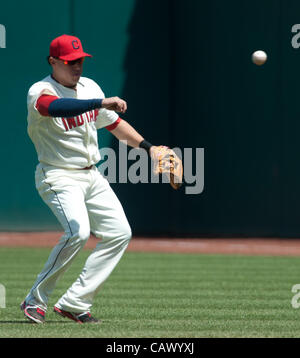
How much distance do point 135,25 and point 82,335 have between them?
11.9 m

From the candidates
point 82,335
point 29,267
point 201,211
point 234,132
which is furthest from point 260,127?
point 82,335

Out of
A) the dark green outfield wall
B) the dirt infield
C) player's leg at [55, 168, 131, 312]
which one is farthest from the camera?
the dark green outfield wall

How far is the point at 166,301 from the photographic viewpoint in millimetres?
7816

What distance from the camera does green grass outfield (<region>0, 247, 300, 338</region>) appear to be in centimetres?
588

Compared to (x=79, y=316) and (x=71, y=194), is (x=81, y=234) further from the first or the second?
(x=79, y=316)

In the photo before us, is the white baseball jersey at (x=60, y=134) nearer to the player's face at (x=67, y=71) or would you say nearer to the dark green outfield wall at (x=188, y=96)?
the player's face at (x=67, y=71)

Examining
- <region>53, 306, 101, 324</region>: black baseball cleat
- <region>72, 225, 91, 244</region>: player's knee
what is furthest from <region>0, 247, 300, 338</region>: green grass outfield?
<region>72, 225, 91, 244</region>: player's knee

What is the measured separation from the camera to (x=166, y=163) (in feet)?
21.5

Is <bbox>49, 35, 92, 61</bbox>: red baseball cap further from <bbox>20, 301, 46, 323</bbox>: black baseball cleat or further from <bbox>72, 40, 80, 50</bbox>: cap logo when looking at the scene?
<bbox>20, 301, 46, 323</bbox>: black baseball cleat

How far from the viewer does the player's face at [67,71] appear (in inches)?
250

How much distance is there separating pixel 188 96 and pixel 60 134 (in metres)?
10.8

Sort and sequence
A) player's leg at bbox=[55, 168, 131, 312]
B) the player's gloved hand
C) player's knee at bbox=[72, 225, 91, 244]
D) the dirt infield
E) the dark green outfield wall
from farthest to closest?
the dark green outfield wall, the dirt infield, the player's gloved hand, player's leg at bbox=[55, 168, 131, 312], player's knee at bbox=[72, 225, 91, 244]

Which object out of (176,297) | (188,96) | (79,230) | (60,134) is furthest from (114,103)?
(188,96)

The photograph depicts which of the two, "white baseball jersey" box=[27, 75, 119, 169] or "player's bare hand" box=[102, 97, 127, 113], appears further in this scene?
"white baseball jersey" box=[27, 75, 119, 169]
